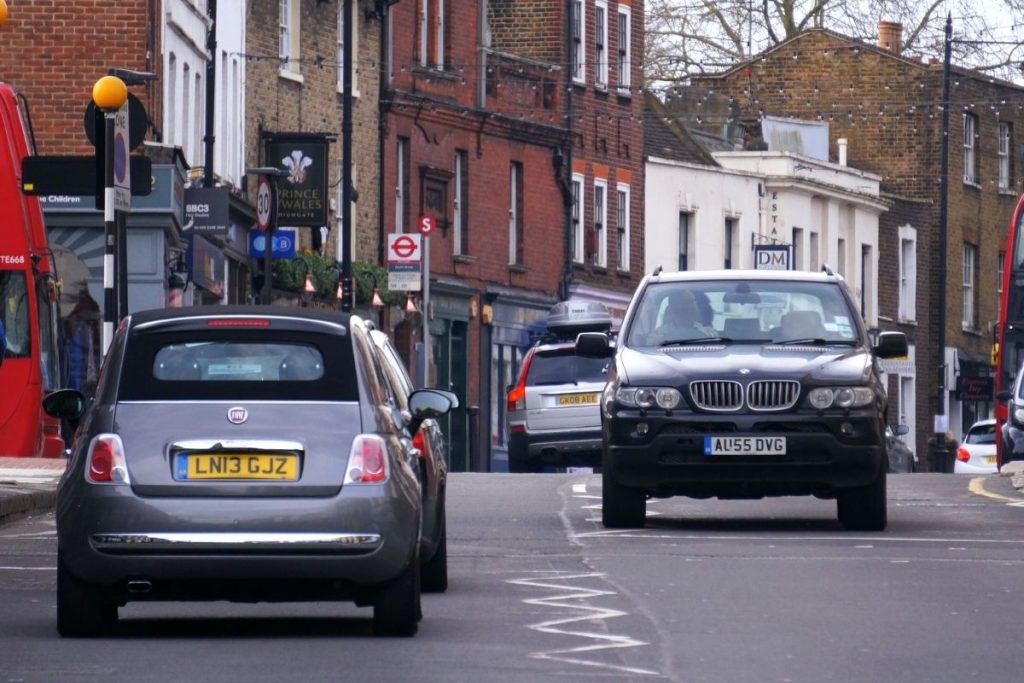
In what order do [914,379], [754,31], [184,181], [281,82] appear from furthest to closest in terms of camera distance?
[754,31] → [914,379] → [281,82] → [184,181]

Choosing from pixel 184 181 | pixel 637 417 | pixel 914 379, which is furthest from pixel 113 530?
pixel 914 379

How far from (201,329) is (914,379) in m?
64.7

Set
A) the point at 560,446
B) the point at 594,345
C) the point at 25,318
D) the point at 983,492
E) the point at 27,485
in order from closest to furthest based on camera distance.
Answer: the point at 594,345 < the point at 27,485 < the point at 983,492 < the point at 25,318 < the point at 560,446

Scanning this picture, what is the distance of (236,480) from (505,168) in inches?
1856

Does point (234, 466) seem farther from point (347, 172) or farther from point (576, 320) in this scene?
point (347, 172)

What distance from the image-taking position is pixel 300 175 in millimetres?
47312

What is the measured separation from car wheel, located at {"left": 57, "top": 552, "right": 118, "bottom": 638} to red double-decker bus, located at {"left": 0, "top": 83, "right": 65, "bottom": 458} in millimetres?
15678

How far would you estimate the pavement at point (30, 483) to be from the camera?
21828mm

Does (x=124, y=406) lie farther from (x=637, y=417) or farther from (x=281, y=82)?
(x=281, y=82)

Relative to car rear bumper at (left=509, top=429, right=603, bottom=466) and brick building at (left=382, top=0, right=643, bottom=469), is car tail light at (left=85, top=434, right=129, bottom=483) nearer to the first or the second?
car rear bumper at (left=509, top=429, right=603, bottom=466)

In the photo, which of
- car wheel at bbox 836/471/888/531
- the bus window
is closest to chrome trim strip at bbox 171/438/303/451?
car wheel at bbox 836/471/888/531

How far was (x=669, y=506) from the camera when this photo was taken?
23.5 metres

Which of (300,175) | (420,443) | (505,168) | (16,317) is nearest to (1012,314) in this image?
(300,175)

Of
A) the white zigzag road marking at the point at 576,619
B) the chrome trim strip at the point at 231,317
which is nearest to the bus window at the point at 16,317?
the white zigzag road marking at the point at 576,619
